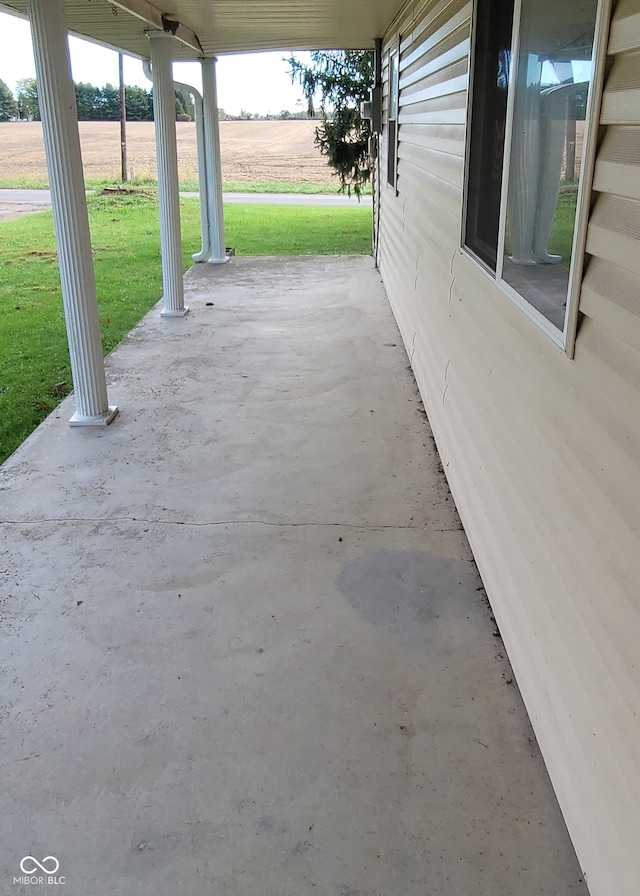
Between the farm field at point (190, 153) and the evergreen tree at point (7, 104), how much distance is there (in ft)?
18.1

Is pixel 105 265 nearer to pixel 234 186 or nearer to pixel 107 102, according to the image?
pixel 234 186

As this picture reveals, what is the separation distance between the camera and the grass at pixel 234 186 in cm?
2022

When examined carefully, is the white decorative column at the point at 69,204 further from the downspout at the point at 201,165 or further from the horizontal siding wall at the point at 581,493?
the downspout at the point at 201,165

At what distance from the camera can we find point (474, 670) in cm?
246

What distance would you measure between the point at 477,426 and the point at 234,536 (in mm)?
1165

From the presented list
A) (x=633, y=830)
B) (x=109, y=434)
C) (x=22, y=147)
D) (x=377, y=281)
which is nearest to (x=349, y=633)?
(x=633, y=830)

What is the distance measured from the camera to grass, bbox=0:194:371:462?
5504 mm

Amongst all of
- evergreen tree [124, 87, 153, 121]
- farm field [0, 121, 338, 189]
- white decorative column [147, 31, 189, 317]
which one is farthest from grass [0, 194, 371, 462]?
evergreen tree [124, 87, 153, 121]

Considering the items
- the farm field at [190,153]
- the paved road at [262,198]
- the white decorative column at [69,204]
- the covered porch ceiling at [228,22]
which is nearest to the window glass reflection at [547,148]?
the white decorative column at [69,204]

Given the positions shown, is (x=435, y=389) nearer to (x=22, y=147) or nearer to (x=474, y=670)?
(x=474, y=670)

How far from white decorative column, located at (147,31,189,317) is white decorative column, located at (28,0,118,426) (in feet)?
7.42

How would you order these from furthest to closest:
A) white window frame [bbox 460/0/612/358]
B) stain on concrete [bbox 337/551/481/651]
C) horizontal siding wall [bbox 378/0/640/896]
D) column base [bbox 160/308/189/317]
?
1. column base [bbox 160/308/189/317]
2. stain on concrete [bbox 337/551/481/651]
3. white window frame [bbox 460/0/612/358]
4. horizontal siding wall [bbox 378/0/640/896]

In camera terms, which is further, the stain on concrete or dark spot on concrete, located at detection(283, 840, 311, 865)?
the stain on concrete

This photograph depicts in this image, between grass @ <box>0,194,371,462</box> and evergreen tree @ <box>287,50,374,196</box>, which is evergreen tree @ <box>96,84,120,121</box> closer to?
grass @ <box>0,194,371,462</box>
